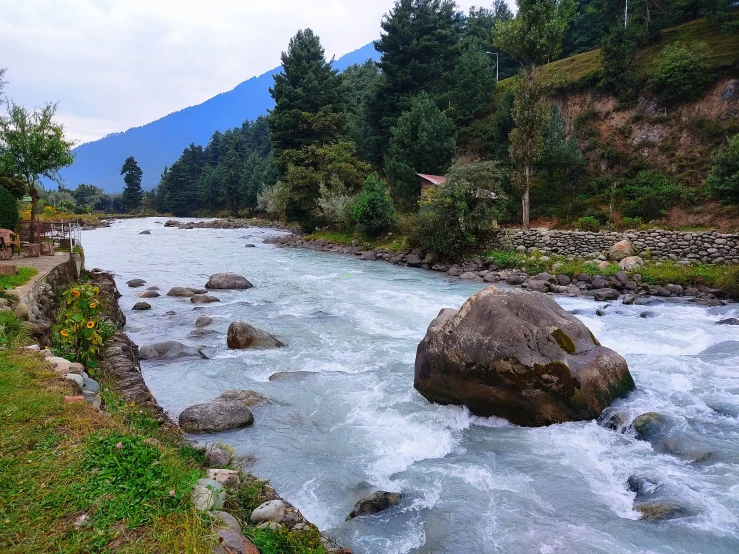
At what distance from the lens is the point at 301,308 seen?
17.8m

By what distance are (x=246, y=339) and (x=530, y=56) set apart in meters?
25.9

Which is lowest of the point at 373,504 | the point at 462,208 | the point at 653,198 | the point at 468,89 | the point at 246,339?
the point at 373,504

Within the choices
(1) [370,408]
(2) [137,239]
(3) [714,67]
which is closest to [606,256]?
(1) [370,408]

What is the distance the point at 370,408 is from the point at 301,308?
8931 millimetres

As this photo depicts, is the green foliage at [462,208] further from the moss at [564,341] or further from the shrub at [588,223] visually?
the moss at [564,341]

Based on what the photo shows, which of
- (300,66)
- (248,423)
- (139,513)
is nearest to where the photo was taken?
(139,513)

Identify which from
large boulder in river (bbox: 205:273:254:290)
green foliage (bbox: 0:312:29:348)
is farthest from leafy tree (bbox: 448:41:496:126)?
green foliage (bbox: 0:312:29:348)

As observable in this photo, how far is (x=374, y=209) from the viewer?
34.2 m

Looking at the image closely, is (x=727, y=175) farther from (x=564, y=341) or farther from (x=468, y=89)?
(x=468, y=89)

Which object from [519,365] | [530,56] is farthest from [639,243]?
[519,365]

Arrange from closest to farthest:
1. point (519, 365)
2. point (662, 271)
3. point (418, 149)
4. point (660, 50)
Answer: point (519, 365) → point (662, 271) → point (418, 149) → point (660, 50)

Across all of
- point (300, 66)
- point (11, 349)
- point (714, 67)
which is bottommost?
point (11, 349)

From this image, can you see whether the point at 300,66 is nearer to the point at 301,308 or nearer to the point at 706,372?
the point at 301,308

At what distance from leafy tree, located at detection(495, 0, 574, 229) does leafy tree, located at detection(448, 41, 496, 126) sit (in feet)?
54.2
